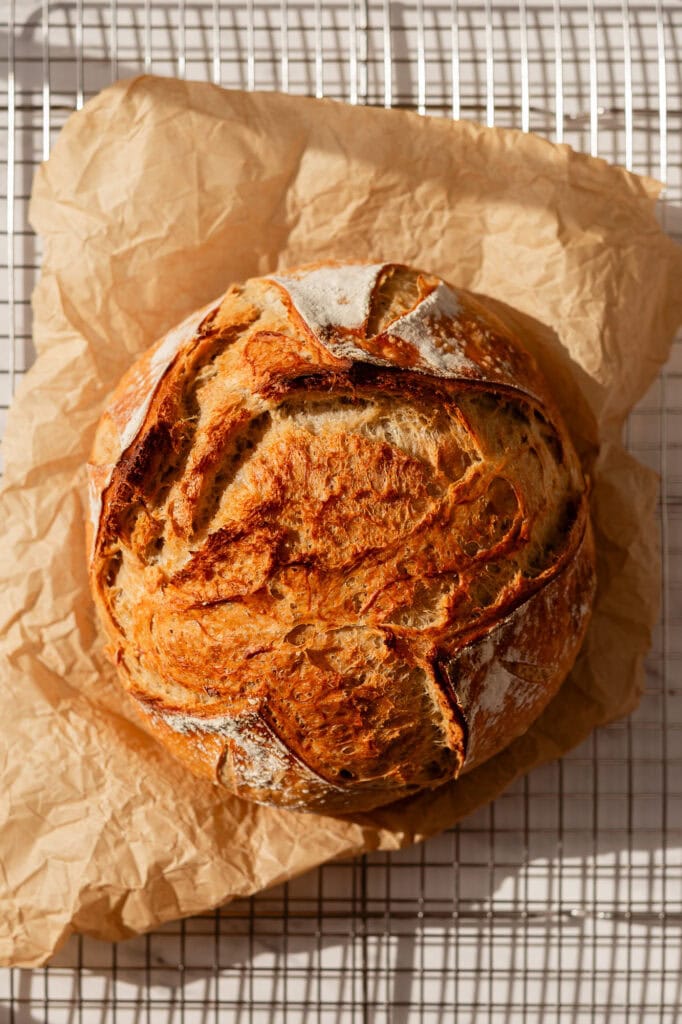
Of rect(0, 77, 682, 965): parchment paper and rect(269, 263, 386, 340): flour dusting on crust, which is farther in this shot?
rect(0, 77, 682, 965): parchment paper

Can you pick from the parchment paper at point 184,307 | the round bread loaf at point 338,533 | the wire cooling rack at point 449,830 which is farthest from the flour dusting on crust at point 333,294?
the wire cooling rack at point 449,830

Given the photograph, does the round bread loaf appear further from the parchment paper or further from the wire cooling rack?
the wire cooling rack

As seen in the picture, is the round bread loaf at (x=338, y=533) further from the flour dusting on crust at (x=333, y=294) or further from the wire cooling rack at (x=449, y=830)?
the wire cooling rack at (x=449, y=830)

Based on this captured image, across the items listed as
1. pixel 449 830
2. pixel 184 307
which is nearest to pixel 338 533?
pixel 184 307

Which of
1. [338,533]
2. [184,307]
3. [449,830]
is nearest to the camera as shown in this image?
[338,533]

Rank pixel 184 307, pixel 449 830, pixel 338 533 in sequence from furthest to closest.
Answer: pixel 449 830 → pixel 184 307 → pixel 338 533

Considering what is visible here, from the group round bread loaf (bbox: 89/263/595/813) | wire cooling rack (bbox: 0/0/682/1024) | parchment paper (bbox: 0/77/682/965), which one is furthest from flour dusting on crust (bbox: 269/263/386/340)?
wire cooling rack (bbox: 0/0/682/1024)

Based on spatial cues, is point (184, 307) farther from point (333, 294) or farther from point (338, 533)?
point (338, 533)
